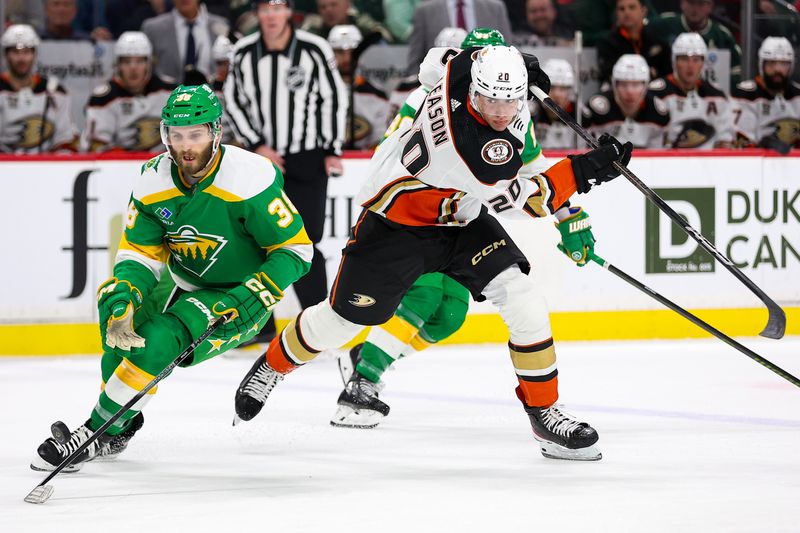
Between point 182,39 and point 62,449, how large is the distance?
4277 mm

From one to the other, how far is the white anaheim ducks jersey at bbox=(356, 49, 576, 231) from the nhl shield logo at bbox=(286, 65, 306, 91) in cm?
230

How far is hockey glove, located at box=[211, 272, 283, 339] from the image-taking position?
3705 mm

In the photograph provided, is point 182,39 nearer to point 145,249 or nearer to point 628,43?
point 628,43

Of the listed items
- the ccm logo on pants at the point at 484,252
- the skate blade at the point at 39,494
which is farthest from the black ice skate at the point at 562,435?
the skate blade at the point at 39,494

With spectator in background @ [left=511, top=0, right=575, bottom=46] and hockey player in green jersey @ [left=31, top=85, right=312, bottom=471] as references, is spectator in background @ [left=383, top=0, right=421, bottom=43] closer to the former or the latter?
spectator in background @ [left=511, top=0, right=575, bottom=46]

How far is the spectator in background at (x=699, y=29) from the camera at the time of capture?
8320 mm

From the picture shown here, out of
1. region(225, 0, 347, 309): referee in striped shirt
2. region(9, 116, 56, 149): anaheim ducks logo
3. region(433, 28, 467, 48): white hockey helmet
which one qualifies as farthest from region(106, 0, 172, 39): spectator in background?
region(433, 28, 467, 48): white hockey helmet

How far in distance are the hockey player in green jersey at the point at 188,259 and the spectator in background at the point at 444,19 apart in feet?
12.7

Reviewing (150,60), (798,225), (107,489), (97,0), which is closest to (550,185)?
(107,489)

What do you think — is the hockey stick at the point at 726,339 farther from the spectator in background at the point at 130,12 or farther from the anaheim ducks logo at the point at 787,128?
the spectator in background at the point at 130,12

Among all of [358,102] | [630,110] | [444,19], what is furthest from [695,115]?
[358,102]

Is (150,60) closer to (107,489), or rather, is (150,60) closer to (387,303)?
(387,303)

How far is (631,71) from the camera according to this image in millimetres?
7691

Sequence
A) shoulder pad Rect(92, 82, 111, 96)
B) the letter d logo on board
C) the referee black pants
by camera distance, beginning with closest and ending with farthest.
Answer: the referee black pants < the letter d logo on board < shoulder pad Rect(92, 82, 111, 96)
